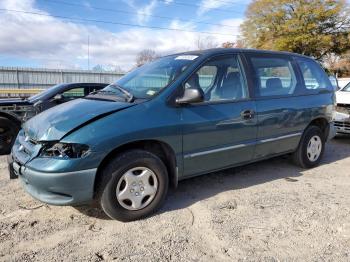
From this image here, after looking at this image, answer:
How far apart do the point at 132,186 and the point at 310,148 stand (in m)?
3.25

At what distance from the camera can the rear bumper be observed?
9.85 feet

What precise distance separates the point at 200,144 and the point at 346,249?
1.73 meters

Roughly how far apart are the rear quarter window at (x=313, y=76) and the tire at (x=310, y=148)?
65 centimetres

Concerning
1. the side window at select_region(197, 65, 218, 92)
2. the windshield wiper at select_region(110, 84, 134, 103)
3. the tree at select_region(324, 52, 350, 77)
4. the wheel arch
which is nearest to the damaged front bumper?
the windshield wiper at select_region(110, 84, 134, 103)

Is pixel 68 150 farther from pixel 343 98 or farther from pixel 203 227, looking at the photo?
pixel 343 98

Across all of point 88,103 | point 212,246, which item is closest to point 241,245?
point 212,246

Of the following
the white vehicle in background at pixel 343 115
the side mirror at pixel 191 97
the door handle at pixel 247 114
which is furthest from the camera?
the white vehicle in background at pixel 343 115

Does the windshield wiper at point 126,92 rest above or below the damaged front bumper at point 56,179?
above

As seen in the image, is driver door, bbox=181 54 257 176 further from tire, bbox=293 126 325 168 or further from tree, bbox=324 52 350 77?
tree, bbox=324 52 350 77

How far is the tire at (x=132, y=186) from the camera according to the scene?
3.22 metres

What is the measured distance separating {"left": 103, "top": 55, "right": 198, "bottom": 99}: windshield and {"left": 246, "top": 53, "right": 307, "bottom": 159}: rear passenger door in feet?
3.26

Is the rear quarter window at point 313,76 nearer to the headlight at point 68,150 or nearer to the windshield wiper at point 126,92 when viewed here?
the windshield wiper at point 126,92

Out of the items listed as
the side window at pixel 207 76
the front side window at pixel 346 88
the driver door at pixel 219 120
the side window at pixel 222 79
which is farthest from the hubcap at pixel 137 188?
the front side window at pixel 346 88

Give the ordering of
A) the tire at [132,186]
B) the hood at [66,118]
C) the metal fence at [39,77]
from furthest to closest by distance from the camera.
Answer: the metal fence at [39,77] < the tire at [132,186] < the hood at [66,118]
